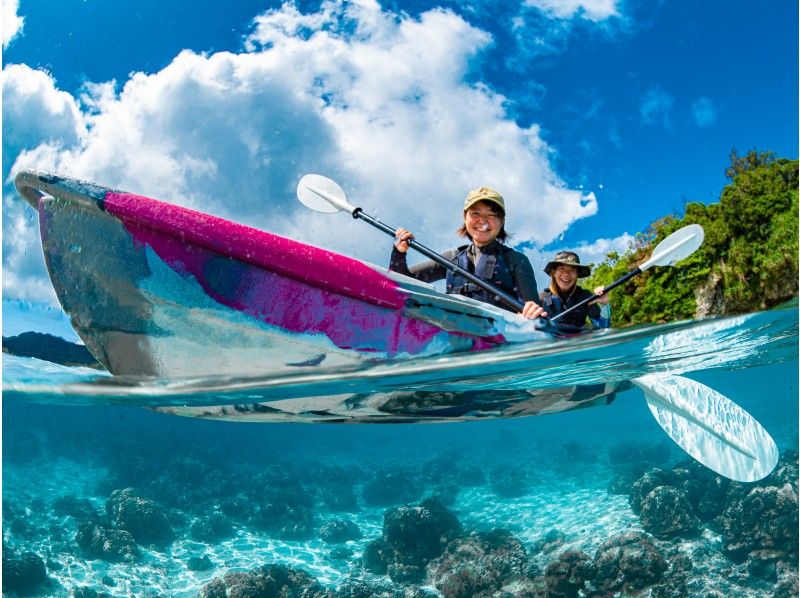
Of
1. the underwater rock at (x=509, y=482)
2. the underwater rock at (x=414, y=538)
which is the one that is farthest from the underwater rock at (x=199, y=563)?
the underwater rock at (x=509, y=482)

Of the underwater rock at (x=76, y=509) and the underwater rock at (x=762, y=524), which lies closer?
the underwater rock at (x=762, y=524)

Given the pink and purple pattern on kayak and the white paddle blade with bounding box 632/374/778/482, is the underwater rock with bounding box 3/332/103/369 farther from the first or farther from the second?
the white paddle blade with bounding box 632/374/778/482

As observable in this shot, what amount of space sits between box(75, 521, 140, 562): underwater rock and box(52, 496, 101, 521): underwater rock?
2.23m

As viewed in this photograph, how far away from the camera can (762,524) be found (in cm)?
1288

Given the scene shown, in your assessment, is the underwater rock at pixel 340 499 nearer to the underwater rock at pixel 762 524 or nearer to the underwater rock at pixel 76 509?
the underwater rock at pixel 76 509

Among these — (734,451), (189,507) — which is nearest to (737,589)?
(734,451)

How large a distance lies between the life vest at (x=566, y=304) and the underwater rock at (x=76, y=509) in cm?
1923

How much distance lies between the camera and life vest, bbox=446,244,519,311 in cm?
402

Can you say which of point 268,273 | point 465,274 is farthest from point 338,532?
point 268,273

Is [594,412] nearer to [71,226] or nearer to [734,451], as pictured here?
[734,451]

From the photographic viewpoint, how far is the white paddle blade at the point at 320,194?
A: 5.04m

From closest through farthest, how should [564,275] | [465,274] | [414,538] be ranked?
[465,274], [564,275], [414,538]

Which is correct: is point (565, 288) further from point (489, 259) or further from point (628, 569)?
point (628, 569)

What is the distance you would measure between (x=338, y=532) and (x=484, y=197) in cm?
1695
